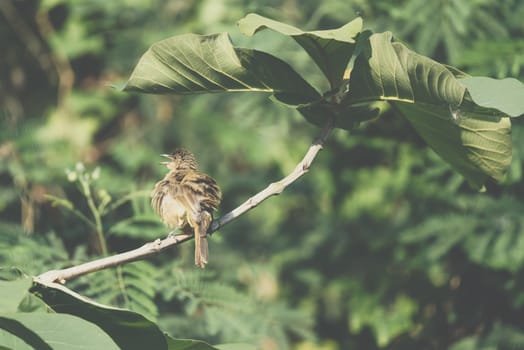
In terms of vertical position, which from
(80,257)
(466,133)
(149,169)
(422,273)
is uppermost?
(149,169)

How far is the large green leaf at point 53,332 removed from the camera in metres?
1.53

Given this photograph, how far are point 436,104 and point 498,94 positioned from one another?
0.13 metres

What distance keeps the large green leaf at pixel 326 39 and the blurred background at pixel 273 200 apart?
51.2 inches

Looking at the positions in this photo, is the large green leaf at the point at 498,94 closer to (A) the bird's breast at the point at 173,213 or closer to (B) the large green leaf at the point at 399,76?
(B) the large green leaf at the point at 399,76

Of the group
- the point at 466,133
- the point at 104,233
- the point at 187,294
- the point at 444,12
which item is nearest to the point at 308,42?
the point at 466,133

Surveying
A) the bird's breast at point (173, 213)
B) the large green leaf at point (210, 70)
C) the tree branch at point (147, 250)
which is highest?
the bird's breast at point (173, 213)

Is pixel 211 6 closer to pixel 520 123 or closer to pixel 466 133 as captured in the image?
pixel 520 123

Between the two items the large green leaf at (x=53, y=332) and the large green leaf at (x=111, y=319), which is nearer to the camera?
the large green leaf at (x=53, y=332)

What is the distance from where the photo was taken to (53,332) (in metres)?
1.55

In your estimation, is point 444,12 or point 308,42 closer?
point 308,42

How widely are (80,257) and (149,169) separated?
2328 millimetres

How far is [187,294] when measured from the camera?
3033mm

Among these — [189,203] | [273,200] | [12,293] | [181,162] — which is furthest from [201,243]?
[273,200]

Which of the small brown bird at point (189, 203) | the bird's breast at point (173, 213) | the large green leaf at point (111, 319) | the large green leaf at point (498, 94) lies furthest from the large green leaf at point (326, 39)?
the bird's breast at point (173, 213)
